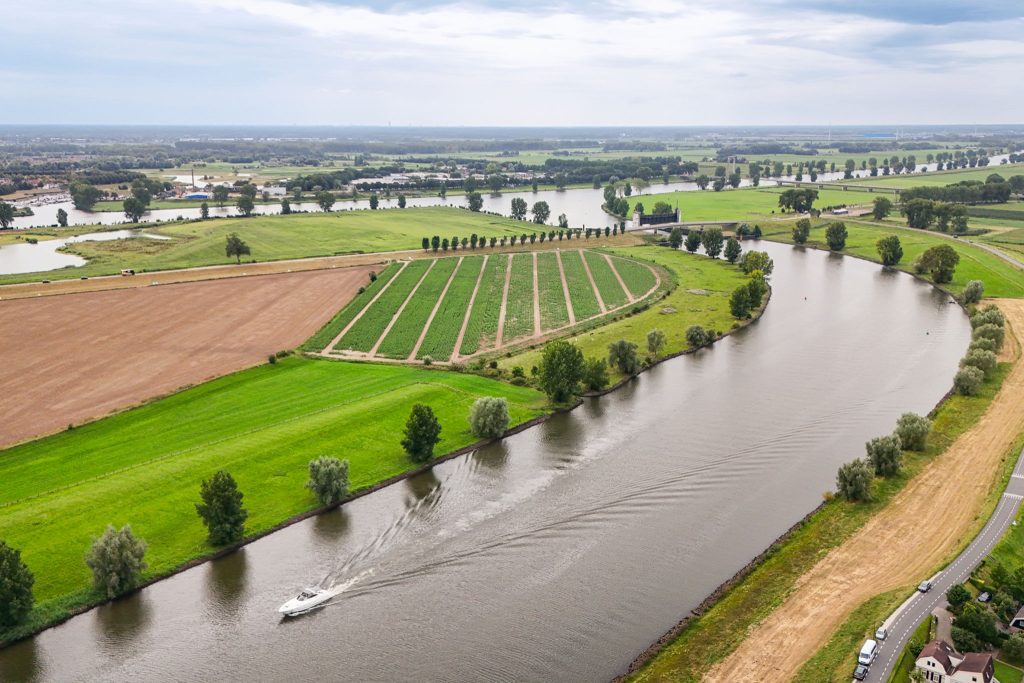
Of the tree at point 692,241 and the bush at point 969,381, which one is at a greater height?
the tree at point 692,241

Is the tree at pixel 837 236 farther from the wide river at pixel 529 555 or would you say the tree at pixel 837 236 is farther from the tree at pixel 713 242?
the wide river at pixel 529 555

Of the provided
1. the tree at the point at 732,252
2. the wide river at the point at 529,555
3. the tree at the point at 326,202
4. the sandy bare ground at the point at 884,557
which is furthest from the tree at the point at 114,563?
the tree at the point at 326,202

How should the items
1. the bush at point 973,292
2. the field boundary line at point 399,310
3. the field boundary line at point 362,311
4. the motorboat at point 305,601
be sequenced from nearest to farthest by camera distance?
the motorboat at point 305,601 → the field boundary line at point 399,310 → the field boundary line at point 362,311 → the bush at point 973,292

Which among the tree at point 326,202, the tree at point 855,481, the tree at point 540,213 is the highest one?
the tree at point 326,202

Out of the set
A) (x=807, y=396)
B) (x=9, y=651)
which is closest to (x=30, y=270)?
(x=9, y=651)

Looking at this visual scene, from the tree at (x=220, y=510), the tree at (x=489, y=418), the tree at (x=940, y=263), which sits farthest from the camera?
the tree at (x=940, y=263)

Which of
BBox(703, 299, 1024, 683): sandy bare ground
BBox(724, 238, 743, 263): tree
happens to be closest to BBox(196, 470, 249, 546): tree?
BBox(703, 299, 1024, 683): sandy bare ground
